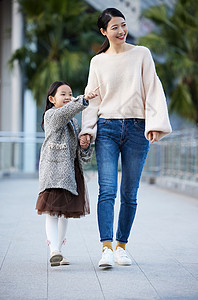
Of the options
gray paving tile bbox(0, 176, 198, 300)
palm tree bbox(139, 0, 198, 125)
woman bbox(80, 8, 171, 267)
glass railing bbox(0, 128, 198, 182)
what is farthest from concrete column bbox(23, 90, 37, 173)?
woman bbox(80, 8, 171, 267)

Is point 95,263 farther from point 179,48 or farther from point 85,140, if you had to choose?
point 179,48

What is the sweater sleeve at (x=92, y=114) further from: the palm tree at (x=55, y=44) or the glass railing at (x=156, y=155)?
the palm tree at (x=55, y=44)

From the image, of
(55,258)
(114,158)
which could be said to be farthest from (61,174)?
(55,258)

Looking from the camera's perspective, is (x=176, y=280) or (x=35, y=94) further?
(x=35, y=94)

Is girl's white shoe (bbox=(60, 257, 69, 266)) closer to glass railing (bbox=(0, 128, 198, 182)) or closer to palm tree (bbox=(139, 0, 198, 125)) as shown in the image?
glass railing (bbox=(0, 128, 198, 182))

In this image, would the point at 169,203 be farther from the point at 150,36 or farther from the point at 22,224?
the point at 150,36

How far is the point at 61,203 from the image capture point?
12.4ft

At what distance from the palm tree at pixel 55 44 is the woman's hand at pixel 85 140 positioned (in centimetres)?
1281

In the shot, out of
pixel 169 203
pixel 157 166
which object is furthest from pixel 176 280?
pixel 157 166

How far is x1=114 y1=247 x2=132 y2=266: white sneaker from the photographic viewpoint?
386 centimetres

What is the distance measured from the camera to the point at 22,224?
6016 mm

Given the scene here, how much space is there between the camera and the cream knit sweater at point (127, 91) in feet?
12.6

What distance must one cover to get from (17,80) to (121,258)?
565 inches

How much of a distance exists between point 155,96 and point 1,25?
17.9 meters
